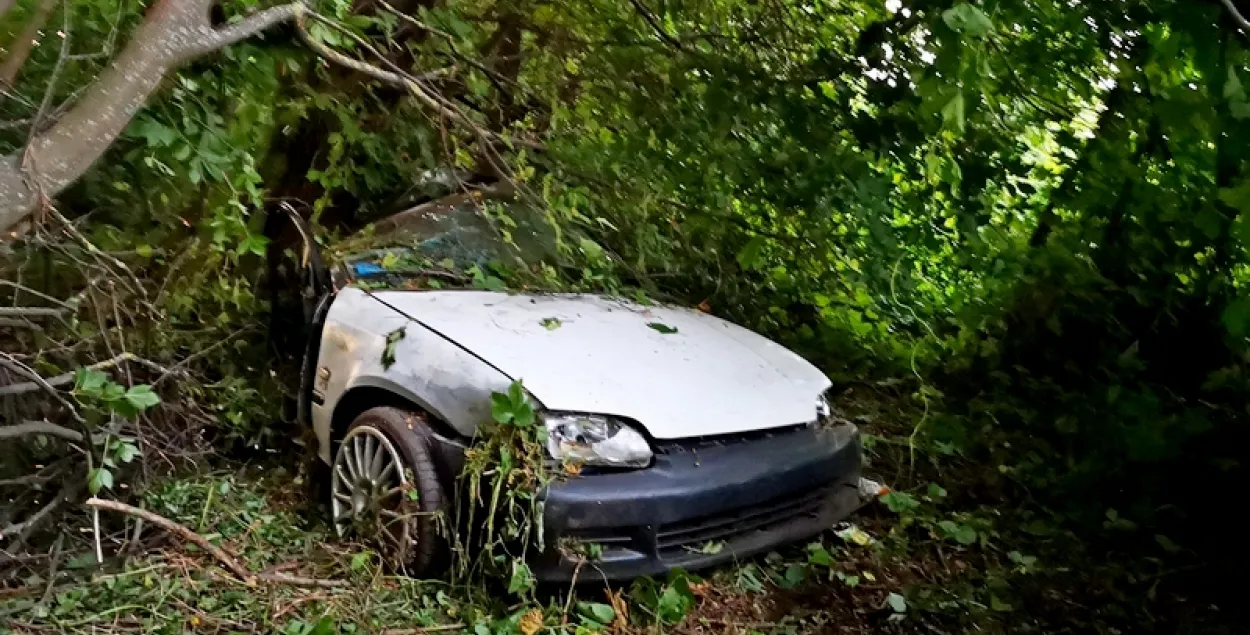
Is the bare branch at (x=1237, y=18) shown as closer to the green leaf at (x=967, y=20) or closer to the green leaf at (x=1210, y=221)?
the green leaf at (x=967, y=20)

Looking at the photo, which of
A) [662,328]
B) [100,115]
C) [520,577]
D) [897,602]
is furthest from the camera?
[662,328]

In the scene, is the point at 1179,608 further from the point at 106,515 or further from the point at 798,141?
the point at 106,515

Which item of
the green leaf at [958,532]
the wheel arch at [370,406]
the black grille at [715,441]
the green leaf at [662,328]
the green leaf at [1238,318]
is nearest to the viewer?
the black grille at [715,441]

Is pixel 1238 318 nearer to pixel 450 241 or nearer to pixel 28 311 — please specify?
pixel 450 241

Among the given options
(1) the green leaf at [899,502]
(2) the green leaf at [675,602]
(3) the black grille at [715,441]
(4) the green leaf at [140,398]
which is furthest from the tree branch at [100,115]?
(1) the green leaf at [899,502]

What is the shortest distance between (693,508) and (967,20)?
5.31 feet

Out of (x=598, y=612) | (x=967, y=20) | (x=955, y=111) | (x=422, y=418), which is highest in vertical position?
(x=967, y=20)

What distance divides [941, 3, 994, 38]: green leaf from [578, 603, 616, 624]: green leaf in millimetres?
1962

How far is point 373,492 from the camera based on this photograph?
309 centimetres

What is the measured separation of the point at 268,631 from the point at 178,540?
0.71 m

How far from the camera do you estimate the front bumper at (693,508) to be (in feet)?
8.81

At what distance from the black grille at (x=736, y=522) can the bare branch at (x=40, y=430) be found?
78.0 inches

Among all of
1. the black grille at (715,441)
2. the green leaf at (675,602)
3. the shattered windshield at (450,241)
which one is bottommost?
the green leaf at (675,602)

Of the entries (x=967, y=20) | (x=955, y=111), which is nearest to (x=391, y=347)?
(x=955, y=111)
